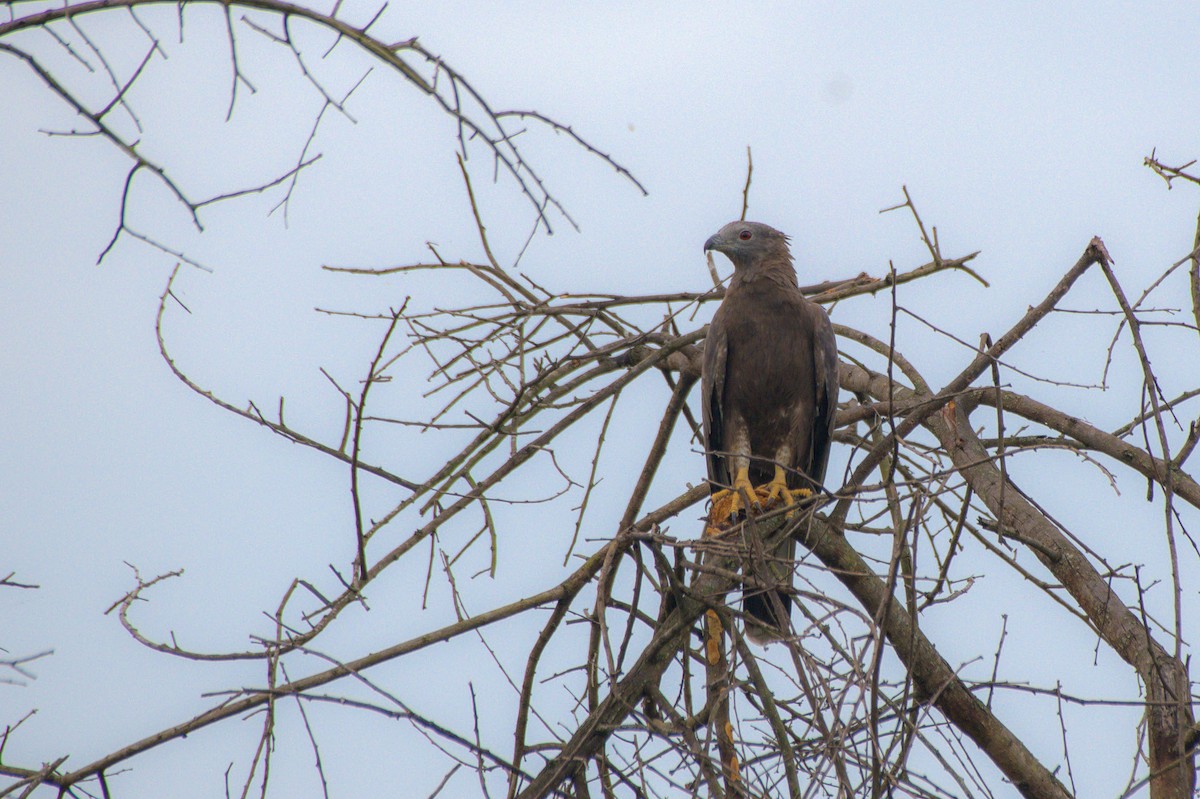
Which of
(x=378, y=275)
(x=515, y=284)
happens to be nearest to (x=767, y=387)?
(x=515, y=284)

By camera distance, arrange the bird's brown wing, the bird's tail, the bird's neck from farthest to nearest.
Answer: the bird's neck → the bird's brown wing → the bird's tail

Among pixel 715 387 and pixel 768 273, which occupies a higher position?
pixel 768 273

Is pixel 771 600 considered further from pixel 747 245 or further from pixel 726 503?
pixel 747 245

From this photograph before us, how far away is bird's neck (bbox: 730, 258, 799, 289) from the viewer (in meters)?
6.04

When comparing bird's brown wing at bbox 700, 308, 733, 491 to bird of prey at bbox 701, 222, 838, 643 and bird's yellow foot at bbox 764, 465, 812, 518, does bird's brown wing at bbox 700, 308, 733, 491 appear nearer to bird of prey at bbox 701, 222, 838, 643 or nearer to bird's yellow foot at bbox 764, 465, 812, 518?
bird of prey at bbox 701, 222, 838, 643

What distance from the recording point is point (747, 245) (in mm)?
6121

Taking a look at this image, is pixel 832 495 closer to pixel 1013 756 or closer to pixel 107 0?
pixel 1013 756

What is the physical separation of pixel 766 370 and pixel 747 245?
0.74 m

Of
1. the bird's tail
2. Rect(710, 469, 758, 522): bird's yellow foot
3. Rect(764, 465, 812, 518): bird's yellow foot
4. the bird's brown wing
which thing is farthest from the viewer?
the bird's brown wing

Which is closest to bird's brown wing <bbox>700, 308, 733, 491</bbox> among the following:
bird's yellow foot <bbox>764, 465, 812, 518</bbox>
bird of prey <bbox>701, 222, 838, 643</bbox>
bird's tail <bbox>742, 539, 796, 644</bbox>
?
bird of prey <bbox>701, 222, 838, 643</bbox>

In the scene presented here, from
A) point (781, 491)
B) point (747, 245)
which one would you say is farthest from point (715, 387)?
point (747, 245)

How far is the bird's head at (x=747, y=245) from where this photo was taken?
6129 mm

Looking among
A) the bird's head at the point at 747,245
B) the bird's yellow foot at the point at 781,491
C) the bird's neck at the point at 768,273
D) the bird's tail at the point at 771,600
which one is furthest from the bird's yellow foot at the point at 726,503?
the bird's head at the point at 747,245

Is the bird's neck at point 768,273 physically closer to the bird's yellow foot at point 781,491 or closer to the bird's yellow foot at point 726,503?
the bird's yellow foot at point 781,491
